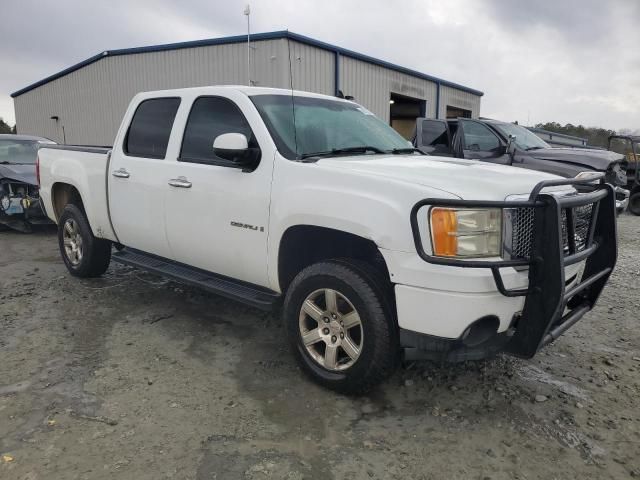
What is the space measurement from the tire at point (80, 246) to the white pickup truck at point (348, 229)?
0.63m

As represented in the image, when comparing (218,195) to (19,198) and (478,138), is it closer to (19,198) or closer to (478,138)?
(19,198)

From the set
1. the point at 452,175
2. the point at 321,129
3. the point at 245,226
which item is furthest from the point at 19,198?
the point at 452,175

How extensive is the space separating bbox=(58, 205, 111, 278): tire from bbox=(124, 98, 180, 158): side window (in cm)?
116

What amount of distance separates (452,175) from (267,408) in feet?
5.67

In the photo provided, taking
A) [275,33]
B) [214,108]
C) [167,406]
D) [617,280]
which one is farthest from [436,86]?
[167,406]

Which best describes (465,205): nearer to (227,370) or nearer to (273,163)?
(273,163)

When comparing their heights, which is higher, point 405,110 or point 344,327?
point 405,110

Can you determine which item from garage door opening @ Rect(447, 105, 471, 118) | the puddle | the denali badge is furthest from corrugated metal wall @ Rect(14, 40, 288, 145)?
garage door opening @ Rect(447, 105, 471, 118)

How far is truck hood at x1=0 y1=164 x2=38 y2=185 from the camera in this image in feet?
26.7

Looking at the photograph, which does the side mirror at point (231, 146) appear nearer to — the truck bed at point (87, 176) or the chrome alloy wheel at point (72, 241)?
→ the truck bed at point (87, 176)

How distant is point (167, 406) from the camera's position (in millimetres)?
3016

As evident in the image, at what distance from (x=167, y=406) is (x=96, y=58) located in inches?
730

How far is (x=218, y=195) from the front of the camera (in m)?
3.65

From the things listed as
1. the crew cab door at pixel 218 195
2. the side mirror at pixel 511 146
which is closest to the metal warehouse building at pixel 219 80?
the side mirror at pixel 511 146
